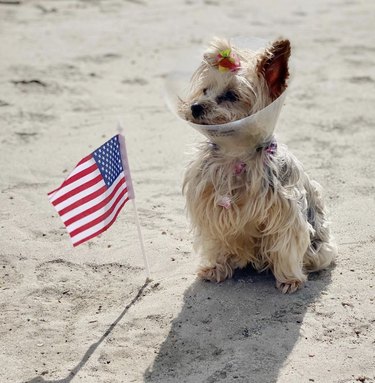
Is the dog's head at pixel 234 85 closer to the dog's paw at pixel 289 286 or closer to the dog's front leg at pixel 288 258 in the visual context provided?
the dog's front leg at pixel 288 258

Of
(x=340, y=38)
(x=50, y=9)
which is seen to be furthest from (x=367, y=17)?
(x=50, y=9)

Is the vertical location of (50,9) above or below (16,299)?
above

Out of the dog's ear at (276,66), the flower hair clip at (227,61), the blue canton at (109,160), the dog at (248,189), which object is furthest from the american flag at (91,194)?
the dog's ear at (276,66)

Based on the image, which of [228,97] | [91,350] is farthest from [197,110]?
[91,350]

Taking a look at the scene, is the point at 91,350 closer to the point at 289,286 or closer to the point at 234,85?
the point at 289,286

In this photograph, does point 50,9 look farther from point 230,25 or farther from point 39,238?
point 39,238

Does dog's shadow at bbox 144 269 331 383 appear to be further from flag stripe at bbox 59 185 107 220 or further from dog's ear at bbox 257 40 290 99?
dog's ear at bbox 257 40 290 99

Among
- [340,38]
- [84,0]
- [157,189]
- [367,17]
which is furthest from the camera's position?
[84,0]
